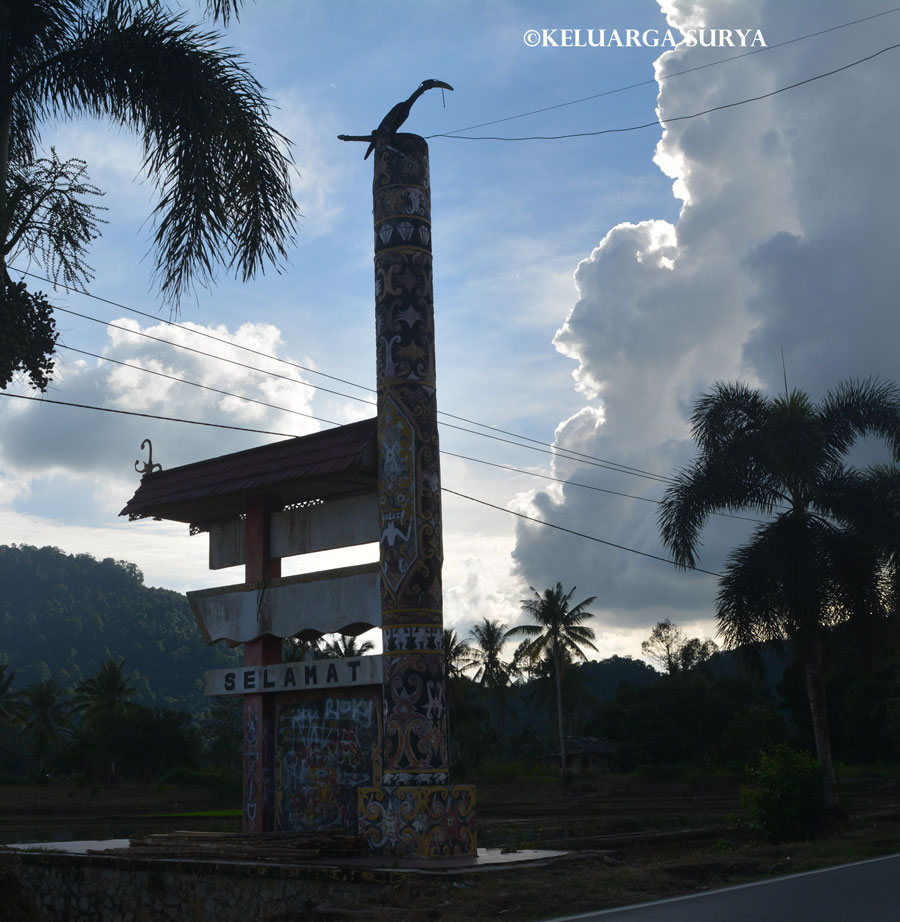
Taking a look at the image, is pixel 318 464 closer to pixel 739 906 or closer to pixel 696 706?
pixel 739 906

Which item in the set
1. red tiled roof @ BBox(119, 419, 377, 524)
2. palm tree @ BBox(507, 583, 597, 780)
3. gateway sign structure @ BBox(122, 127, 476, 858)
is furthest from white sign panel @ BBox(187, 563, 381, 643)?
palm tree @ BBox(507, 583, 597, 780)

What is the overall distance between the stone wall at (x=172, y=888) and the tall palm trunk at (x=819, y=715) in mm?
13366

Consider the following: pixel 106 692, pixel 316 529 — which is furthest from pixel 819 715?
pixel 106 692

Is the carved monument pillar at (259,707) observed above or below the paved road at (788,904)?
above

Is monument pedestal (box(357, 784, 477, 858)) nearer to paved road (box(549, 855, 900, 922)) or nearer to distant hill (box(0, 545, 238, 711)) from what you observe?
paved road (box(549, 855, 900, 922))

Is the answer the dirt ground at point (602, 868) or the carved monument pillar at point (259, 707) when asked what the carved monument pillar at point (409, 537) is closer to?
the dirt ground at point (602, 868)

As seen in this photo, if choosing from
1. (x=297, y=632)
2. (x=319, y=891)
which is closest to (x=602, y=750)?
(x=297, y=632)

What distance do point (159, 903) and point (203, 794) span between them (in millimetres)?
41953

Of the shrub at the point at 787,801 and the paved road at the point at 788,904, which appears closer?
the paved road at the point at 788,904

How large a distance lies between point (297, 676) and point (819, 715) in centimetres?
1166

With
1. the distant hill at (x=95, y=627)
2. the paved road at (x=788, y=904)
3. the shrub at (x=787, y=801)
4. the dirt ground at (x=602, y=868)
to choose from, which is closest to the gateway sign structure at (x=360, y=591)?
the dirt ground at (x=602, y=868)

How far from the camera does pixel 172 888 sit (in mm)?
13133

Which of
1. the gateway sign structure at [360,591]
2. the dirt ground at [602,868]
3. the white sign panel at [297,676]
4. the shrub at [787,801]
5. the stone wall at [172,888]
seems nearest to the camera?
the dirt ground at [602,868]

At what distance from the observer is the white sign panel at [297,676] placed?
16.5 m
